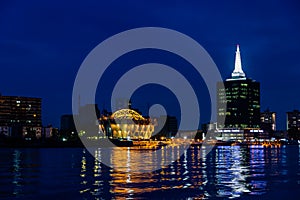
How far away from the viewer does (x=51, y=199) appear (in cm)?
3014

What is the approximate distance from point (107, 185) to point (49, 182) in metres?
5.68

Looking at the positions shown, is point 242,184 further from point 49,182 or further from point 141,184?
point 49,182

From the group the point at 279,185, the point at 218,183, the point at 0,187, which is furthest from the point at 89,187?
the point at 279,185

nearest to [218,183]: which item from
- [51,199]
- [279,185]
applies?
[279,185]

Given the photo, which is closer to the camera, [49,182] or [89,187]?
[89,187]

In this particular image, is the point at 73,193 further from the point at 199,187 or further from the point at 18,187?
the point at 199,187

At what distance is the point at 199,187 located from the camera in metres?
36.0

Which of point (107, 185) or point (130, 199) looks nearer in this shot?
point (130, 199)

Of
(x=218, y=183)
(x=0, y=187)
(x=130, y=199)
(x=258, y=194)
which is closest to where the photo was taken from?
(x=130, y=199)

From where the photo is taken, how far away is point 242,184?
3775 cm

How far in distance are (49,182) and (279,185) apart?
1812 cm

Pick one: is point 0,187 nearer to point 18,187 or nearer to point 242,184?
point 18,187

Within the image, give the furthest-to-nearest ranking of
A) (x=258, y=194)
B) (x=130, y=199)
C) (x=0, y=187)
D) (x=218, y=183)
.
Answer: (x=218, y=183) → (x=0, y=187) → (x=258, y=194) → (x=130, y=199)

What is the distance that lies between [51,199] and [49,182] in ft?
32.8
